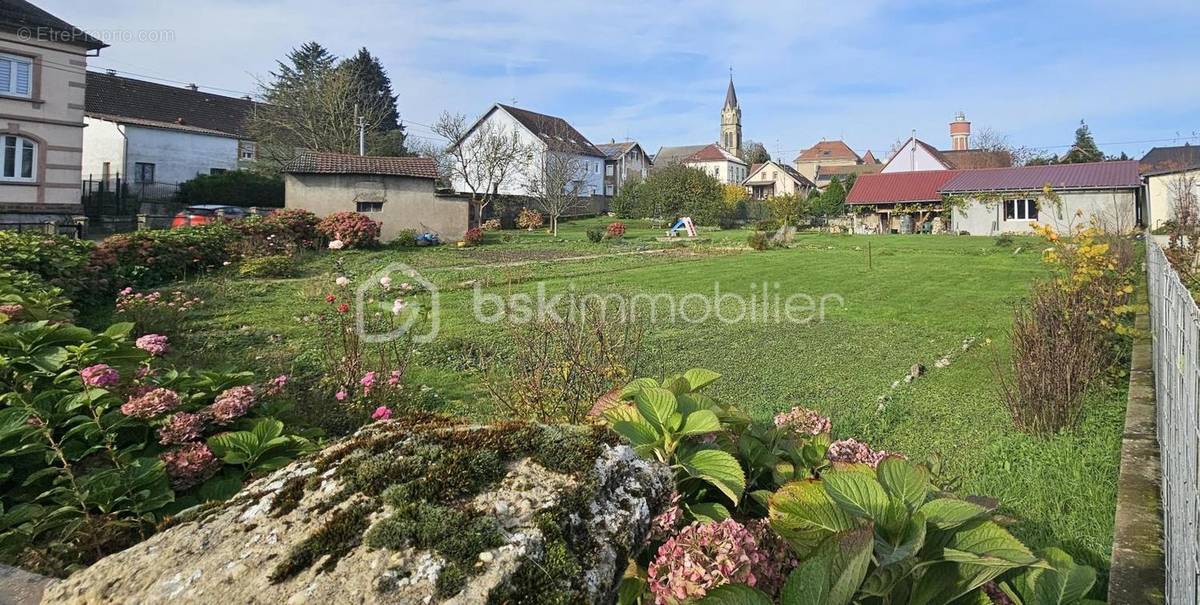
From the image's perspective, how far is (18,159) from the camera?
19844mm

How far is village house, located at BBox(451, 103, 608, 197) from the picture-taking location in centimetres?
4559

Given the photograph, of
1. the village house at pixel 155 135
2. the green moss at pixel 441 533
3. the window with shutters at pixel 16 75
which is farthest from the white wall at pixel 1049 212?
the village house at pixel 155 135

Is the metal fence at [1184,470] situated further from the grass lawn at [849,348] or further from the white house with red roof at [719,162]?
the white house with red roof at [719,162]

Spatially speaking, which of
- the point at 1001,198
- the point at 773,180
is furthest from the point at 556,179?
the point at 773,180

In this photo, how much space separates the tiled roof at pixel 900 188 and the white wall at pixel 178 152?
112 ft

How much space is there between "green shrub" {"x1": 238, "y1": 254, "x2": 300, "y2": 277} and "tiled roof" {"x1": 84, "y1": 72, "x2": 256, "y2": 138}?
2370 cm

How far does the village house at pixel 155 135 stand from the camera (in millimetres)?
32312

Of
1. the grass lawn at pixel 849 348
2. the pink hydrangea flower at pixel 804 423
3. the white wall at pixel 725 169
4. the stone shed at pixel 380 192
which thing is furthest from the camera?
the white wall at pixel 725 169

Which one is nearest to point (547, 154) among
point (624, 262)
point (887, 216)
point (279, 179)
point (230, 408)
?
point (279, 179)

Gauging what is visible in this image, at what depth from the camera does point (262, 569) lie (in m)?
1.33

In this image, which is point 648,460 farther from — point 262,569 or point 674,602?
point 262,569

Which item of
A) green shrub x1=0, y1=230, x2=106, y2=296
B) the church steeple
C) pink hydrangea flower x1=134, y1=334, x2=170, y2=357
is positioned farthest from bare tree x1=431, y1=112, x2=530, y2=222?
the church steeple

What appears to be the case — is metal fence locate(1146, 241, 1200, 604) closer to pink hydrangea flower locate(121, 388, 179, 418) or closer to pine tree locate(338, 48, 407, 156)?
pink hydrangea flower locate(121, 388, 179, 418)

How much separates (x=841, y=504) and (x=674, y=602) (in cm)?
42
